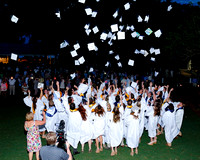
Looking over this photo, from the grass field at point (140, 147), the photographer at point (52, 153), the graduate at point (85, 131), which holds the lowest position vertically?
the grass field at point (140, 147)

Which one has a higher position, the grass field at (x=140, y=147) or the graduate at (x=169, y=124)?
the graduate at (x=169, y=124)

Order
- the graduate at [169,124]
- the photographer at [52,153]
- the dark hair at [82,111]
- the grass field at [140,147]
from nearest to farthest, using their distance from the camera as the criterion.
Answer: the photographer at [52,153] < the grass field at [140,147] < the dark hair at [82,111] < the graduate at [169,124]

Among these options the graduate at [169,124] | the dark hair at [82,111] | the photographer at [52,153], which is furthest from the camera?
the graduate at [169,124]

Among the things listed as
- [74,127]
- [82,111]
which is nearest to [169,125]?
[82,111]

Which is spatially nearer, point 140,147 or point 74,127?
point 74,127

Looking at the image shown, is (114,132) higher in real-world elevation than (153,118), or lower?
lower

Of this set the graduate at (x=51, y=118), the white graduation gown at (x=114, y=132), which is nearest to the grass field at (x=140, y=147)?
the white graduation gown at (x=114, y=132)

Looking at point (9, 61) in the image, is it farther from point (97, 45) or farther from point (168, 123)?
point (168, 123)

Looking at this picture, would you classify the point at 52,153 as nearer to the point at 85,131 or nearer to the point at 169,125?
the point at 85,131

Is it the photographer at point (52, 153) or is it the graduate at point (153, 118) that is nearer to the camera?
the photographer at point (52, 153)

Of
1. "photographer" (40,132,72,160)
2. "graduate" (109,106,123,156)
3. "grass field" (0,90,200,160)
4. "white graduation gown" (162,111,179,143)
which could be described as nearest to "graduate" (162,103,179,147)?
"white graduation gown" (162,111,179,143)

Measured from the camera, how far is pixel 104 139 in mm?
8297

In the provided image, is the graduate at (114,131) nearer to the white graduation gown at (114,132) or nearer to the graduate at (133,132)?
the white graduation gown at (114,132)

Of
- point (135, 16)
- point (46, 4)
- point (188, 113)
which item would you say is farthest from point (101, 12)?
point (188, 113)
